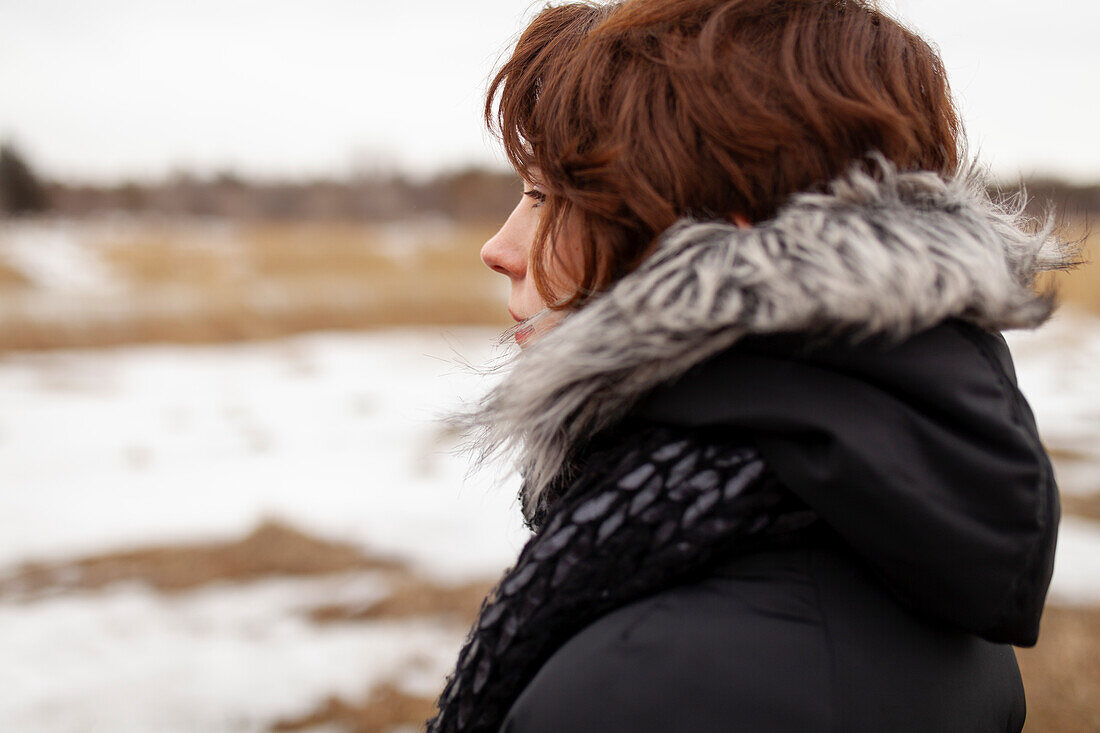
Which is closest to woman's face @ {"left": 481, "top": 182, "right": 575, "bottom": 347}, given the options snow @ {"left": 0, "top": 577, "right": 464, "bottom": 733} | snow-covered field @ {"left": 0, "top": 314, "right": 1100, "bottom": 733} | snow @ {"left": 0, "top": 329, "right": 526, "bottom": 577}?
snow-covered field @ {"left": 0, "top": 314, "right": 1100, "bottom": 733}

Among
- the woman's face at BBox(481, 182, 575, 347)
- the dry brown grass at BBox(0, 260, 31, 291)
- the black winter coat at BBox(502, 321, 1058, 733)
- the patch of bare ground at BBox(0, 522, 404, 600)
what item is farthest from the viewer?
the dry brown grass at BBox(0, 260, 31, 291)

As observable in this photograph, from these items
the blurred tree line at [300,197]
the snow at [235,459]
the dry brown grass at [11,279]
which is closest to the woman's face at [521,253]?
the snow at [235,459]

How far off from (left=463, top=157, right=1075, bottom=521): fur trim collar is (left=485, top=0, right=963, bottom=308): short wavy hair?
0.04 metres

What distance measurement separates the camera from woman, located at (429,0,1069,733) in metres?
0.76

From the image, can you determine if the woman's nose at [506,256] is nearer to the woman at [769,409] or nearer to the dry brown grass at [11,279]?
the woman at [769,409]

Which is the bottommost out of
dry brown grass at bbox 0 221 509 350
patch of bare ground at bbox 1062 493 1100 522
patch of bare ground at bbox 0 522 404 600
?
patch of bare ground at bbox 1062 493 1100 522

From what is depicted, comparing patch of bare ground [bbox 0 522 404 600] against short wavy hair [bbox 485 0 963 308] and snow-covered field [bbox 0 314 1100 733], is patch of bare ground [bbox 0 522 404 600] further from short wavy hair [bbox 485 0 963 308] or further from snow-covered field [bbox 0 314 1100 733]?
short wavy hair [bbox 485 0 963 308]

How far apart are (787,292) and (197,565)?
13.6ft

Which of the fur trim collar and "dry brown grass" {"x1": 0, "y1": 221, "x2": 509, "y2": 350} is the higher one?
"dry brown grass" {"x1": 0, "y1": 221, "x2": 509, "y2": 350}

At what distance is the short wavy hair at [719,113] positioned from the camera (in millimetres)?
867

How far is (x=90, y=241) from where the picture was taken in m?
25.7

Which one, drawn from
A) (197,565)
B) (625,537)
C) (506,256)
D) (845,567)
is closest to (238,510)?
(197,565)

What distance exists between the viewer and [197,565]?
4.09m

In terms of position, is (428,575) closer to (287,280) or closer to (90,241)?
(287,280)
